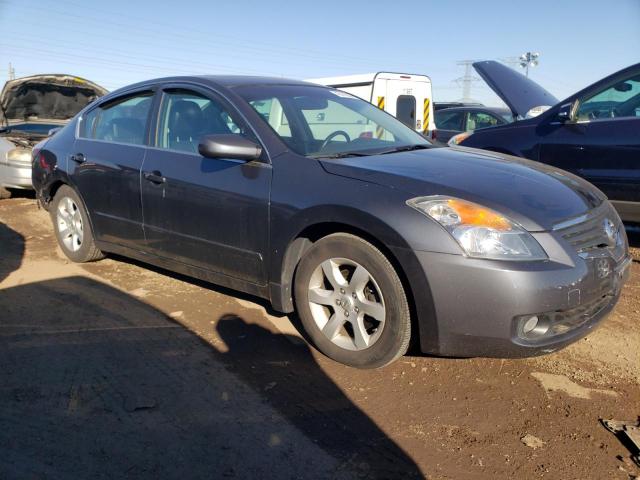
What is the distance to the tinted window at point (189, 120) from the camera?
3792 millimetres

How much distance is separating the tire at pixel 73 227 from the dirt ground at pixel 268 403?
3.22ft

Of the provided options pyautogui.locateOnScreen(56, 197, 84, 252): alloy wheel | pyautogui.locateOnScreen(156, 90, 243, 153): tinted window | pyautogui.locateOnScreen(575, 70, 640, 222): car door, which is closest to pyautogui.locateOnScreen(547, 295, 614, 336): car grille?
pyautogui.locateOnScreen(156, 90, 243, 153): tinted window

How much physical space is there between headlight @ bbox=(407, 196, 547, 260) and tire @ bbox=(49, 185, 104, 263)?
10.7 ft

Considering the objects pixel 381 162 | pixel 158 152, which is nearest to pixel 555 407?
pixel 381 162

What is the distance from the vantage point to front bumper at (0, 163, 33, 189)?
7.76 metres

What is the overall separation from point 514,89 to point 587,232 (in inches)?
184

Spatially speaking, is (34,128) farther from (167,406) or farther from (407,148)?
(167,406)

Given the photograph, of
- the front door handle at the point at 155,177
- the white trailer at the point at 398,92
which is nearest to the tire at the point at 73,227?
the front door handle at the point at 155,177

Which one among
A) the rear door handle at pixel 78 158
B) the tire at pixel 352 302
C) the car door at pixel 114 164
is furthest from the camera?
the rear door handle at pixel 78 158

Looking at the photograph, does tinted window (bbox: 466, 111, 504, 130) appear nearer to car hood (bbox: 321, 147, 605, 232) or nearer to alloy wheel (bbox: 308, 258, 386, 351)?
car hood (bbox: 321, 147, 605, 232)

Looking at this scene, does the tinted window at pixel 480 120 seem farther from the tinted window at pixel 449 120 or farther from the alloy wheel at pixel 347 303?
the alloy wheel at pixel 347 303

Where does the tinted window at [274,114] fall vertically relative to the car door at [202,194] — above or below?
above

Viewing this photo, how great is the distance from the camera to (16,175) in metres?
7.77

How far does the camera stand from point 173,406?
271 centimetres
